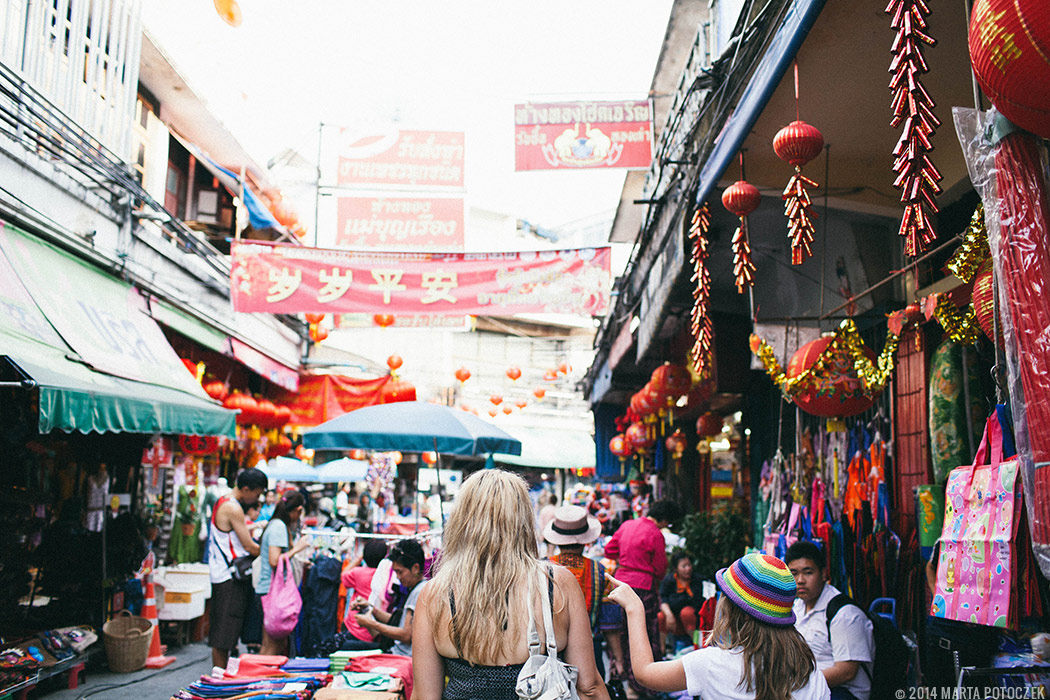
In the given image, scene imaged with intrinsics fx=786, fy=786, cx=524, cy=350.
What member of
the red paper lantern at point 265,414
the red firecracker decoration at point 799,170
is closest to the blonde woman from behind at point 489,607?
the red firecracker decoration at point 799,170

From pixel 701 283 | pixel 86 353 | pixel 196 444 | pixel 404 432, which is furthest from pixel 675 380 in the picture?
pixel 196 444

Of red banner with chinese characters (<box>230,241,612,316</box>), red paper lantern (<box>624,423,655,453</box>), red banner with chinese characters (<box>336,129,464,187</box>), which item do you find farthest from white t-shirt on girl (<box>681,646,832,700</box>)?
red banner with chinese characters (<box>336,129,464,187</box>)

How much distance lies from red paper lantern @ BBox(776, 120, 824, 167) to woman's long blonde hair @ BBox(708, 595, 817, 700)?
2.10 meters

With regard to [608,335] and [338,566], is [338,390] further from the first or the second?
[338,566]

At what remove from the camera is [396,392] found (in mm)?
13508

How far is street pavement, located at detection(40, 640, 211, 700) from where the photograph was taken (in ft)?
24.9

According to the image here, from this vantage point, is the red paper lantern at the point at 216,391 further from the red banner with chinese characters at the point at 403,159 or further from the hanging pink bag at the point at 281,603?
the hanging pink bag at the point at 281,603

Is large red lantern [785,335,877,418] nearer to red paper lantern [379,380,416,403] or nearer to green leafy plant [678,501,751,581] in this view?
green leafy plant [678,501,751,581]

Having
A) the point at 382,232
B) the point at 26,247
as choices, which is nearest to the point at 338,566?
the point at 26,247

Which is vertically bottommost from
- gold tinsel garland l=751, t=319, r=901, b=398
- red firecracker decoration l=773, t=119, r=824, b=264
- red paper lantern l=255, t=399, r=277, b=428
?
red paper lantern l=255, t=399, r=277, b=428

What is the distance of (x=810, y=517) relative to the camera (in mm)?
6625

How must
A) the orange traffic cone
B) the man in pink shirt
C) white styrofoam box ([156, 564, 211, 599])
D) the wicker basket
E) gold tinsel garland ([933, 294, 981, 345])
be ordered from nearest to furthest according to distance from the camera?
gold tinsel garland ([933, 294, 981, 345])
the man in pink shirt
the wicker basket
the orange traffic cone
white styrofoam box ([156, 564, 211, 599])

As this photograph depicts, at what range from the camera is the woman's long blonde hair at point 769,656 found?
288cm

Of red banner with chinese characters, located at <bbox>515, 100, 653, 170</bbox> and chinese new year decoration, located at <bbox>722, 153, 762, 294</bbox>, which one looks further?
red banner with chinese characters, located at <bbox>515, 100, 653, 170</bbox>
